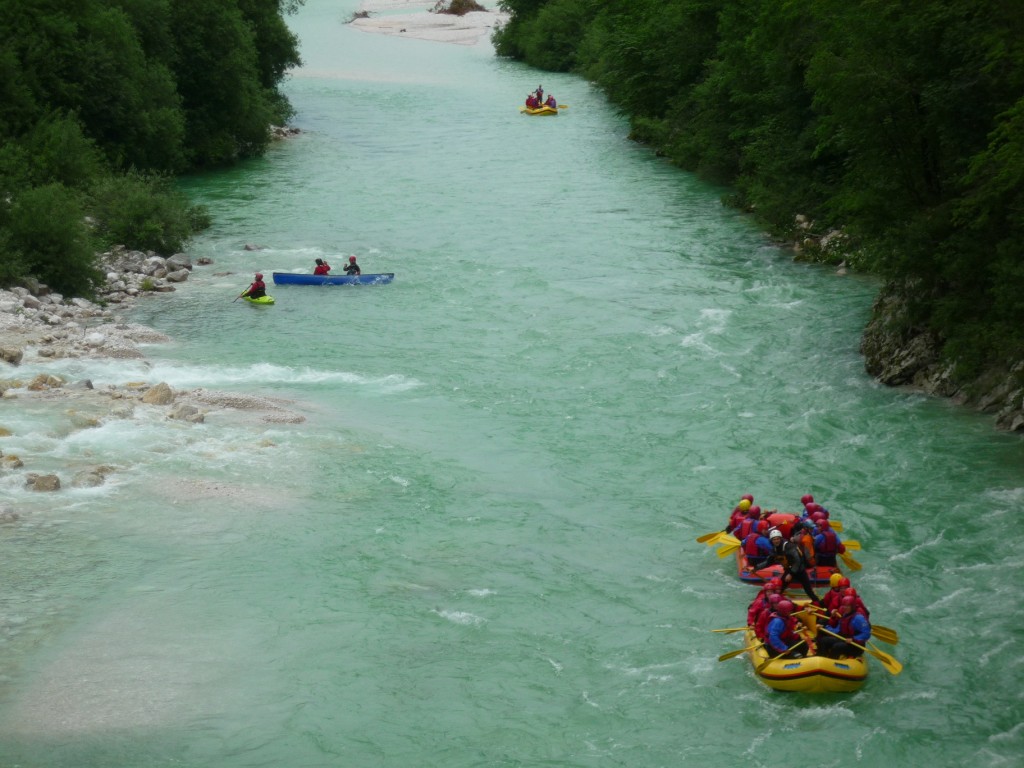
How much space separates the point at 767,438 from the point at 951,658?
730 cm

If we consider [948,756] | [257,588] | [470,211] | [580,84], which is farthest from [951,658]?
[580,84]

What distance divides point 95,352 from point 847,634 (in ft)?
56.8

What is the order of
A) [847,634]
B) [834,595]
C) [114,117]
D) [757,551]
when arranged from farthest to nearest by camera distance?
[114,117]
[757,551]
[834,595]
[847,634]

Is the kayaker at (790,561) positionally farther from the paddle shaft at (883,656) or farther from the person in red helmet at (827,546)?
the paddle shaft at (883,656)

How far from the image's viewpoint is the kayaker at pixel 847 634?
52.3ft

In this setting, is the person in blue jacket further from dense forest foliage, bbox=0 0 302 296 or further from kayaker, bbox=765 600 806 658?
dense forest foliage, bbox=0 0 302 296

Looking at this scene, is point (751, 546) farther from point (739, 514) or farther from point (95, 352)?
point (95, 352)

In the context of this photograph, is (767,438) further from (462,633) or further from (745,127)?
(745,127)

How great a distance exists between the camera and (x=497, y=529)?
19953 millimetres

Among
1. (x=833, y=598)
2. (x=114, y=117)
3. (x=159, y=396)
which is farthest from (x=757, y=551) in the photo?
(x=114, y=117)

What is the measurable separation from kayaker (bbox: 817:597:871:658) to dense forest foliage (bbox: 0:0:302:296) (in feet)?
71.1

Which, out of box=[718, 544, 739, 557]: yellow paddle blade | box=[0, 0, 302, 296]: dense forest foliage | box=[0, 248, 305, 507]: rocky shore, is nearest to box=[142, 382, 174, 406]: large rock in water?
box=[0, 248, 305, 507]: rocky shore

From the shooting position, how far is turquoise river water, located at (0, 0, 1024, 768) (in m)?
15.1

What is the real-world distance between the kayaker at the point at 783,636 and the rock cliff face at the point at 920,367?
8.15 m
